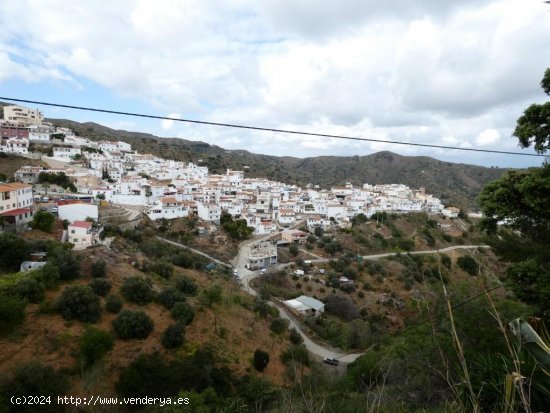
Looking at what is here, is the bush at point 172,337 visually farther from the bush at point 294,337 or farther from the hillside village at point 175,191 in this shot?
the hillside village at point 175,191

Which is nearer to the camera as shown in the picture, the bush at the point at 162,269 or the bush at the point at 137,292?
the bush at the point at 137,292

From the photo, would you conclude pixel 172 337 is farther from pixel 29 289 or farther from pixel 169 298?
pixel 29 289

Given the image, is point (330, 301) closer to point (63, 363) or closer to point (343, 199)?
point (63, 363)

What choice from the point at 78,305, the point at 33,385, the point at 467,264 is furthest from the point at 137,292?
the point at 467,264

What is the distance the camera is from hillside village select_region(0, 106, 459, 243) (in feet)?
103

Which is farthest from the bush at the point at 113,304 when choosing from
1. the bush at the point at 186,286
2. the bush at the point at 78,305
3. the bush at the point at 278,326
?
the bush at the point at 278,326

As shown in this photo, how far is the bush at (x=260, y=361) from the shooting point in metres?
12.3

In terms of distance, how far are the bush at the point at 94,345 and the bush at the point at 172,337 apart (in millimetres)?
1809

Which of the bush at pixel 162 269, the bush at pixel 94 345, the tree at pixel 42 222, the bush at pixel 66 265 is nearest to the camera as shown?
Answer: the bush at pixel 94 345

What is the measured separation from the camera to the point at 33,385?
25.0 feet

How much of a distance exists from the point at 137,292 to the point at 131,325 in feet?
6.95

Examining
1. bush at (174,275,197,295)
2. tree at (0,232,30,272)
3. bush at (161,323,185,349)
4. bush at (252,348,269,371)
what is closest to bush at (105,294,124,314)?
bush at (161,323,185,349)

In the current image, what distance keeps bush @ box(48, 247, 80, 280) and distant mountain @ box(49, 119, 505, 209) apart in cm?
4269

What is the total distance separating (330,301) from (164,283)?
1021 cm
